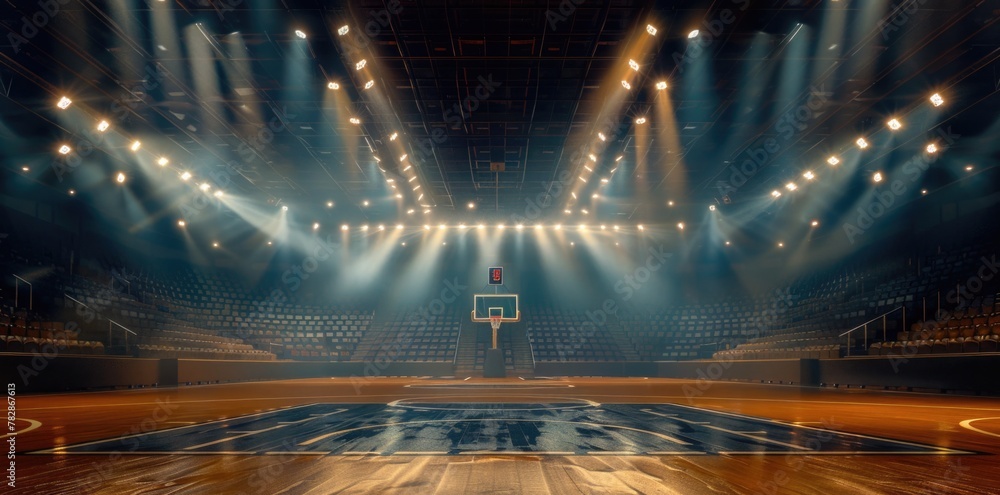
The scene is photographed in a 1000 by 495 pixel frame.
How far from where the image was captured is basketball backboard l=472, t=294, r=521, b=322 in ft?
87.5

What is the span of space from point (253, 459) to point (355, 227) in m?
25.0

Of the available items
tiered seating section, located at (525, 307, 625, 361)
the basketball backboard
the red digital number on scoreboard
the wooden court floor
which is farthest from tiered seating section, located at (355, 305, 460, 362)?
the wooden court floor

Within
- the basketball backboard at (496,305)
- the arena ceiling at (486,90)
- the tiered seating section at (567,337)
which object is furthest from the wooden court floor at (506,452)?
the tiered seating section at (567,337)

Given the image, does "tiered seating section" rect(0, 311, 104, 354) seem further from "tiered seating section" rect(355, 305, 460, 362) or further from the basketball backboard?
the basketball backboard

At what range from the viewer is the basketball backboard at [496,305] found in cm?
2666

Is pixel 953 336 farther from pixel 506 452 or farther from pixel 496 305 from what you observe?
pixel 496 305

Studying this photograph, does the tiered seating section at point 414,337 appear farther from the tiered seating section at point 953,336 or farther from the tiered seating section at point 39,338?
the tiered seating section at point 953,336

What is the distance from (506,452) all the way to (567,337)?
25.2 metres

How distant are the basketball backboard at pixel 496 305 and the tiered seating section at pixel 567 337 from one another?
238 centimetres

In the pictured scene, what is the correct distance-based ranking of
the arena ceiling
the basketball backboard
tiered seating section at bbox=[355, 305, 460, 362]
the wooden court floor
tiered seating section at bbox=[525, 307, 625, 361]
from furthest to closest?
tiered seating section at bbox=[525, 307, 625, 361], tiered seating section at bbox=[355, 305, 460, 362], the basketball backboard, the arena ceiling, the wooden court floor

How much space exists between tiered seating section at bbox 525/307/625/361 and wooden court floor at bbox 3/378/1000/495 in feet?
65.7

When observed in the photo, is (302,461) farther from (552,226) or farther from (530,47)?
(552,226)

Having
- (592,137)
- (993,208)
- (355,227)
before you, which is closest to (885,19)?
(592,137)

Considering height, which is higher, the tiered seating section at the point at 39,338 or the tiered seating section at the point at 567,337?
the tiered seating section at the point at 39,338
